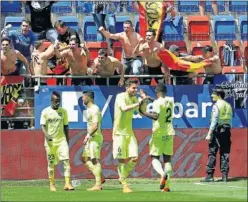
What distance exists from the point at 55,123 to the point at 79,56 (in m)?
3.01

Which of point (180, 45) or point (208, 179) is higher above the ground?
point (180, 45)

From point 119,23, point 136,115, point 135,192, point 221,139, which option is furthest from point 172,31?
point 135,192

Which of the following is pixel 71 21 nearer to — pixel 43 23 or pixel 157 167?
pixel 43 23

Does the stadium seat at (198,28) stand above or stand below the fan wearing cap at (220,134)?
above

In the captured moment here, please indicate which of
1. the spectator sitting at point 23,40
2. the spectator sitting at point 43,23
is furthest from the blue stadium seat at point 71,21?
the spectator sitting at point 23,40

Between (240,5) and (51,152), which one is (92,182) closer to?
(51,152)

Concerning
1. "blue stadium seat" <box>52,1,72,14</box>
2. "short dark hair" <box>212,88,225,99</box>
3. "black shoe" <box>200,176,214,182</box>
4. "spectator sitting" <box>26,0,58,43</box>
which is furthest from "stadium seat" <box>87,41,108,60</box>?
"black shoe" <box>200,176,214,182</box>

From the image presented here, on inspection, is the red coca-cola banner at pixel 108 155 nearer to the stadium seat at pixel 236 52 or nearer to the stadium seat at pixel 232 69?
the stadium seat at pixel 232 69

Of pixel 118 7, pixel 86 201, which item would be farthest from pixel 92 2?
pixel 86 201

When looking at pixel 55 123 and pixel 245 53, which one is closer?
pixel 55 123

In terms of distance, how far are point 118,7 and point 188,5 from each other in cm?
190

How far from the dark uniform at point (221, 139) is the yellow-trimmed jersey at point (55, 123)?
360 cm

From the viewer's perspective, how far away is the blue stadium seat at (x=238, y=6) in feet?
76.8

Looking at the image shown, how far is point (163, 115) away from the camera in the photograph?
16578 mm
